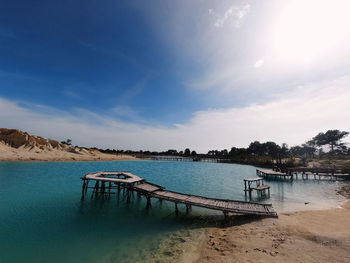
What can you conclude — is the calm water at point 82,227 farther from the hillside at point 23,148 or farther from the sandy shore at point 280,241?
the hillside at point 23,148

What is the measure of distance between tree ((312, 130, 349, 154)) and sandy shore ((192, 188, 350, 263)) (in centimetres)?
9864

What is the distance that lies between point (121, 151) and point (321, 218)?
145m

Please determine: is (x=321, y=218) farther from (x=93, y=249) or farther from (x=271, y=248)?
(x=93, y=249)

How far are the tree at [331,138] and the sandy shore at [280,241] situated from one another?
98.6 m

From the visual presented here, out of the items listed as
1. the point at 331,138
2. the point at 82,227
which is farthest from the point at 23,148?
the point at 331,138

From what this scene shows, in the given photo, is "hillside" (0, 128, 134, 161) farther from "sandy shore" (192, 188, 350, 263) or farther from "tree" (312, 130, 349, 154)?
"tree" (312, 130, 349, 154)

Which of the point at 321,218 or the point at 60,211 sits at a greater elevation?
the point at 321,218

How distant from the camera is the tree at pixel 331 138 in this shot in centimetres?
8188

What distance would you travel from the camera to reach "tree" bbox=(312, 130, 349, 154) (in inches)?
3223

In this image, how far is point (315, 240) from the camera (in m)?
8.55

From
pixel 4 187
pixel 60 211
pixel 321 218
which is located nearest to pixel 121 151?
pixel 4 187

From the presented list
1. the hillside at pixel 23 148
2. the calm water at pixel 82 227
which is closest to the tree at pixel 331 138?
the calm water at pixel 82 227

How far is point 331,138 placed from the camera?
83250mm

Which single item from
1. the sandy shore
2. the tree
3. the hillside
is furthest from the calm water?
the tree
